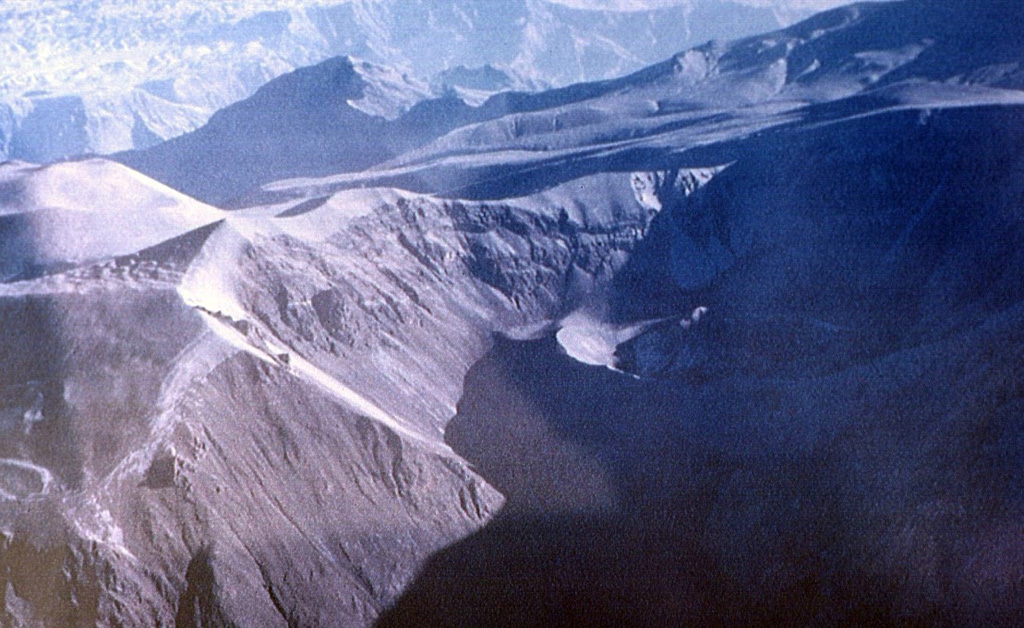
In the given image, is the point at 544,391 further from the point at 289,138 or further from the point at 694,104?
the point at 289,138

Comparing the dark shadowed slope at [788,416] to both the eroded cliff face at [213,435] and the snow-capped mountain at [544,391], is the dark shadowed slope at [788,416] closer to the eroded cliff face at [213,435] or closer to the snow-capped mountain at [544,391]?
the snow-capped mountain at [544,391]

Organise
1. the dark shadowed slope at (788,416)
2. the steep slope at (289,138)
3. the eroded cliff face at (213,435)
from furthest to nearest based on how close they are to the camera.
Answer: the steep slope at (289,138), the dark shadowed slope at (788,416), the eroded cliff face at (213,435)

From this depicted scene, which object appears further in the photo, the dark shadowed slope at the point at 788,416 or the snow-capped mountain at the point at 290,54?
the snow-capped mountain at the point at 290,54

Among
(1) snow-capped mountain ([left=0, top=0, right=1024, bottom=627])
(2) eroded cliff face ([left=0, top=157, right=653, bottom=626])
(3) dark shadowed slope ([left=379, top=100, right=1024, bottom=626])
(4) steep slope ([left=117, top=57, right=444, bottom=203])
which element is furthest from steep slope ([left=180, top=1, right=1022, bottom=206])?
(2) eroded cliff face ([left=0, top=157, right=653, bottom=626])

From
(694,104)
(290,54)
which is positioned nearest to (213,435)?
(694,104)

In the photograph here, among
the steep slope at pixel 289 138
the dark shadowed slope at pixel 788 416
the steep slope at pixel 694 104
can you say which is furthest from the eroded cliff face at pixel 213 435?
the steep slope at pixel 289 138

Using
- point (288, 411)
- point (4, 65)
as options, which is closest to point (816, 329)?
point (288, 411)

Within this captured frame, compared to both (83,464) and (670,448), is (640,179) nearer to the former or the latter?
(670,448)

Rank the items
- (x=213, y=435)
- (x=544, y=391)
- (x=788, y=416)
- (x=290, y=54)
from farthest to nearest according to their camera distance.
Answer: (x=290, y=54) < (x=544, y=391) < (x=788, y=416) < (x=213, y=435)

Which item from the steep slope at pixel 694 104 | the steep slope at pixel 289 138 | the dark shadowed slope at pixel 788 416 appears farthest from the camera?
the steep slope at pixel 289 138
